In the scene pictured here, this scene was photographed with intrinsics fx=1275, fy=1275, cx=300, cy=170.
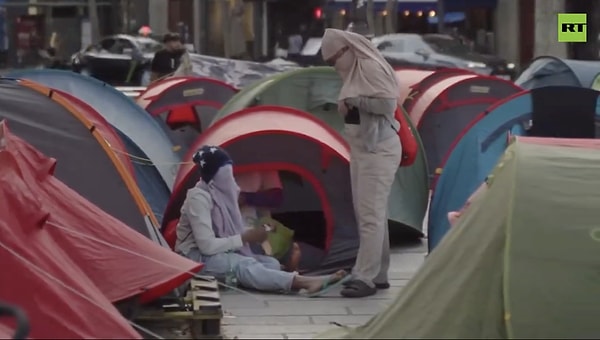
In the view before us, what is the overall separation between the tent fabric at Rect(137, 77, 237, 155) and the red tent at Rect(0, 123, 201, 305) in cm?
579

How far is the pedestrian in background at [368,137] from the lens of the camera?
27.3ft

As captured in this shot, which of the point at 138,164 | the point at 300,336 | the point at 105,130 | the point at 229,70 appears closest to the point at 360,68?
the point at 300,336

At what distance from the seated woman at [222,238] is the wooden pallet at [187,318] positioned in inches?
36.6

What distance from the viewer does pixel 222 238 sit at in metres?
8.53

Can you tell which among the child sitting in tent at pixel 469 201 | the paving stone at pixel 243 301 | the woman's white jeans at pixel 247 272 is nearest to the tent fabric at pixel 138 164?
the woman's white jeans at pixel 247 272

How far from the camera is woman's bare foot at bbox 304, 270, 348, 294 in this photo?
846cm

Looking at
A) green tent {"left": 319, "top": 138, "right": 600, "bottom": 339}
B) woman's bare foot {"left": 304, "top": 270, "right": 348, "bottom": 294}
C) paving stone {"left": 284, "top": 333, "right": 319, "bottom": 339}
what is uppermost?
green tent {"left": 319, "top": 138, "right": 600, "bottom": 339}

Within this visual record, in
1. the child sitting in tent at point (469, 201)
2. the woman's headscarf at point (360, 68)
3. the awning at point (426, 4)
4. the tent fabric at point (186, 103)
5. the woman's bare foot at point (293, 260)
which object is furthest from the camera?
the awning at point (426, 4)

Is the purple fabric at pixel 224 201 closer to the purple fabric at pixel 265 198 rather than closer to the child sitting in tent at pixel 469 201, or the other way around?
the purple fabric at pixel 265 198

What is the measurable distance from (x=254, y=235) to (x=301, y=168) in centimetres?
99

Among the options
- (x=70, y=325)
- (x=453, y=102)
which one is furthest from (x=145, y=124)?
(x=70, y=325)

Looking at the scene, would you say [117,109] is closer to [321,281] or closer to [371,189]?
[321,281]

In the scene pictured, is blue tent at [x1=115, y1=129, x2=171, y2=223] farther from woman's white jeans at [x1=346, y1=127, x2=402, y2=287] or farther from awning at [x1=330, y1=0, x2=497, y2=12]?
awning at [x1=330, y1=0, x2=497, y2=12]

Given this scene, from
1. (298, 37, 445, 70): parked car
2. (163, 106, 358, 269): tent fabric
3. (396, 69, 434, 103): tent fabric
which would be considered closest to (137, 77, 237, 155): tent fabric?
(396, 69, 434, 103): tent fabric
